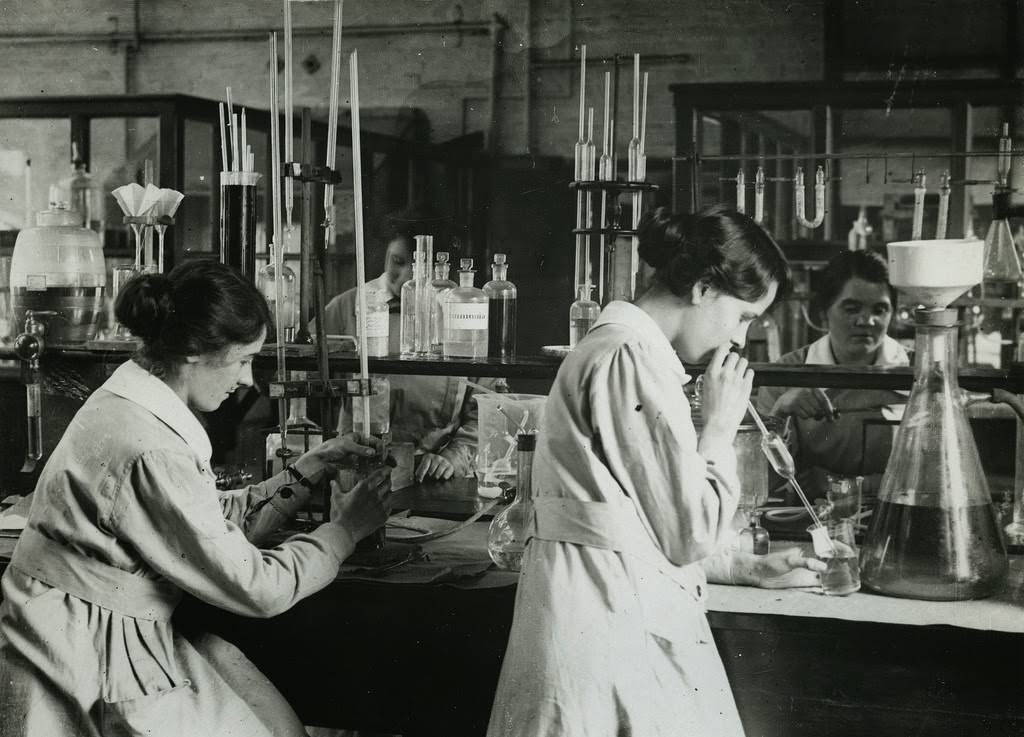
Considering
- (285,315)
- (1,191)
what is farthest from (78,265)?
(1,191)

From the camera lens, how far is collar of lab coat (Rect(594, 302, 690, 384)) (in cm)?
175

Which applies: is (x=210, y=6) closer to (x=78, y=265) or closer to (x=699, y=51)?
(x=699, y=51)

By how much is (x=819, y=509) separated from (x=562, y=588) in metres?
0.79

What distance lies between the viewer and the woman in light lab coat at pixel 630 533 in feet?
5.47

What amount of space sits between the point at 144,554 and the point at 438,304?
961 mm

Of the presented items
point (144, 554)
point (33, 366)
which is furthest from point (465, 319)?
point (33, 366)

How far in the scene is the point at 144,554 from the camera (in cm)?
181

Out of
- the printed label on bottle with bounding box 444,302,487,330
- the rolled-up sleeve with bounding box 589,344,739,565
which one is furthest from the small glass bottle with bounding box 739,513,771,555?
the printed label on bottle with bounding box 444,302,487,330

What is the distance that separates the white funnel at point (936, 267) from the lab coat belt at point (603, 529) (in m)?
0.65

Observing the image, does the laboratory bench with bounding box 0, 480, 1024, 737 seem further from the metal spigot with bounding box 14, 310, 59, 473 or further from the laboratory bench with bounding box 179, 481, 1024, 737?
the metal spigot with bounding box 14, 310, 59, 473

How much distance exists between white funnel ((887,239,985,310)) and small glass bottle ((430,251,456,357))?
39.2 inches

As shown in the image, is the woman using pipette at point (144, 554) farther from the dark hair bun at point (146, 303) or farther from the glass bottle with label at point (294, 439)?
the glass bottle with label at point (294, 439)

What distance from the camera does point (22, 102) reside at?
5227mm

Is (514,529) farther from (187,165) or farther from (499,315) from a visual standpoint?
(187,165)
